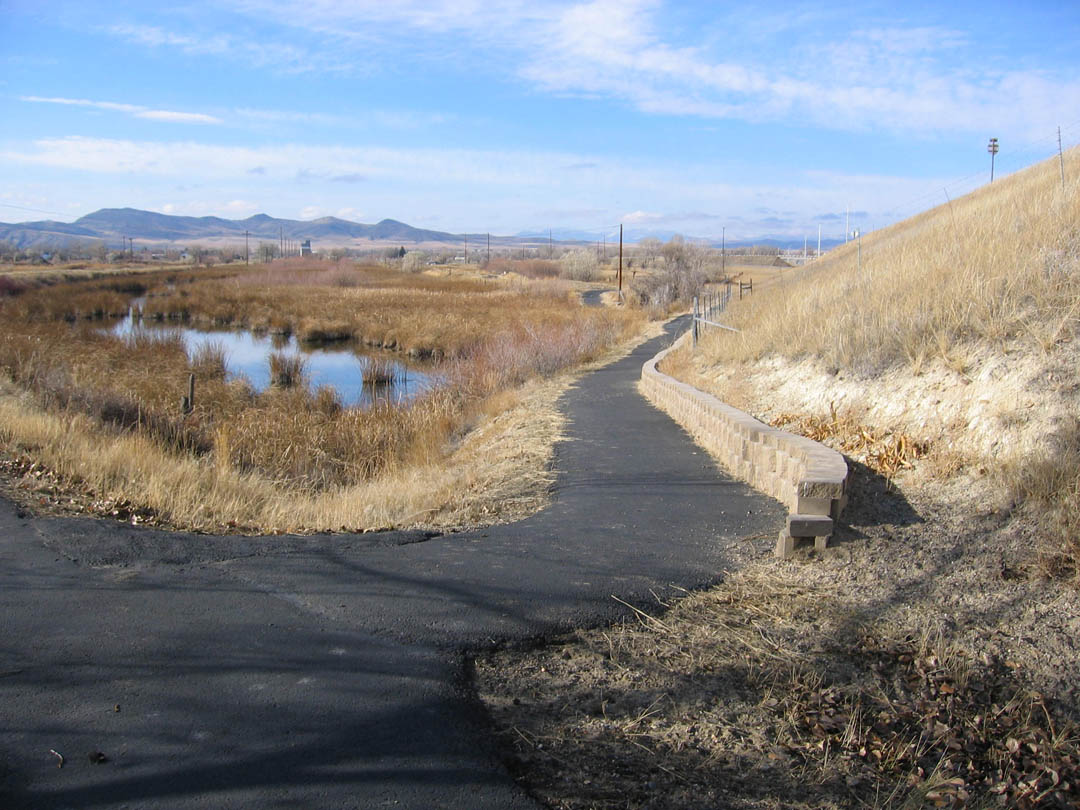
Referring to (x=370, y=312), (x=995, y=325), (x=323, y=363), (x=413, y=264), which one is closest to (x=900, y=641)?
(x=995, y=325)

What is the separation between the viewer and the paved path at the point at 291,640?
3.50 m

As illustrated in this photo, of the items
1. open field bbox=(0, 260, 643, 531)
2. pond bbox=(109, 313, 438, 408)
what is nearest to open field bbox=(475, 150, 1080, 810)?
open field bbox=(0, 260, 643, 531)

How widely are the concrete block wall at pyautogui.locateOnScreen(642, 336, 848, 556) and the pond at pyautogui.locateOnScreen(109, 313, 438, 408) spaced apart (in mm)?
10407

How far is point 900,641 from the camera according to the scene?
4988 mm

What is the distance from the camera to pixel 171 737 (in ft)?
12.3

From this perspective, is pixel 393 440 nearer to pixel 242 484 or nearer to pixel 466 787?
pixel 242 484

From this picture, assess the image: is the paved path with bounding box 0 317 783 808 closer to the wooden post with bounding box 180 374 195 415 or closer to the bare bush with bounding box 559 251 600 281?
the wooden post with bounding box 180 374 195 415

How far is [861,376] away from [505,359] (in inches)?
563

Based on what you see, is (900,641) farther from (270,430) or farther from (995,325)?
(270,430)

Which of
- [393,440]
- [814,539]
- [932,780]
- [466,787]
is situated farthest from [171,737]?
[393,440]

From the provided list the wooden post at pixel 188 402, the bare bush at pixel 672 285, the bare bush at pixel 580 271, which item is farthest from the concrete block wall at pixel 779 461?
the bare bush at pixel 580 271

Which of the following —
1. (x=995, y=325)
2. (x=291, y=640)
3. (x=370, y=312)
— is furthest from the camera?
(x=370, y=312)

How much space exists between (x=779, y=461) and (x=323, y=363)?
94.2ft

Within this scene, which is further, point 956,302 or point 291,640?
point 956,302
